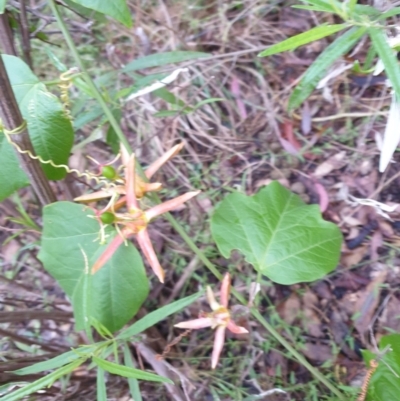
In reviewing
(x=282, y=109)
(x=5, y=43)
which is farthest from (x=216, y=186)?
(x=5, y=43)

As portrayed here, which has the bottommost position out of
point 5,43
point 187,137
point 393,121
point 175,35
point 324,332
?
point 324,332

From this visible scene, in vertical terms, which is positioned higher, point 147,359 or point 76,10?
point 76,10

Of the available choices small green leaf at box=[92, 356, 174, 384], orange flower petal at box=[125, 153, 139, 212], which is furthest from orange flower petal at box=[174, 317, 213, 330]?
orange flower petal at box=[125, 153, 139, 212]

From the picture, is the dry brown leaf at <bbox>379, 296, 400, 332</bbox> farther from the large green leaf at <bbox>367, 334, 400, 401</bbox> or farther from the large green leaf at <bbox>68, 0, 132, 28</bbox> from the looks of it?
the large green leaf at <bbox>68, 0, 132, 28</bbox>

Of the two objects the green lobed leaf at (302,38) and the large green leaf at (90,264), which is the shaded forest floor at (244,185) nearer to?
the large green leaf at (90,264)

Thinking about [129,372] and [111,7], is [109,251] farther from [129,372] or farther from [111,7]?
[111,7]

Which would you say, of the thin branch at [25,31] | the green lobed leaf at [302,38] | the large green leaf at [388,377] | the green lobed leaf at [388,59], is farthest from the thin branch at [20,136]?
the large green leaf at [388,377]

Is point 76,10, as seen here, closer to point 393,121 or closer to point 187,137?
point 187,137

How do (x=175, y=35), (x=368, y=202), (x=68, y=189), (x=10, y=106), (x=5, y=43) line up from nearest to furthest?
1. (x=10, y=106)
2. (x=5, y=43)
3. (x=68, y=189)
4. (x=368, y=202)
5. (x=175, y=35)
